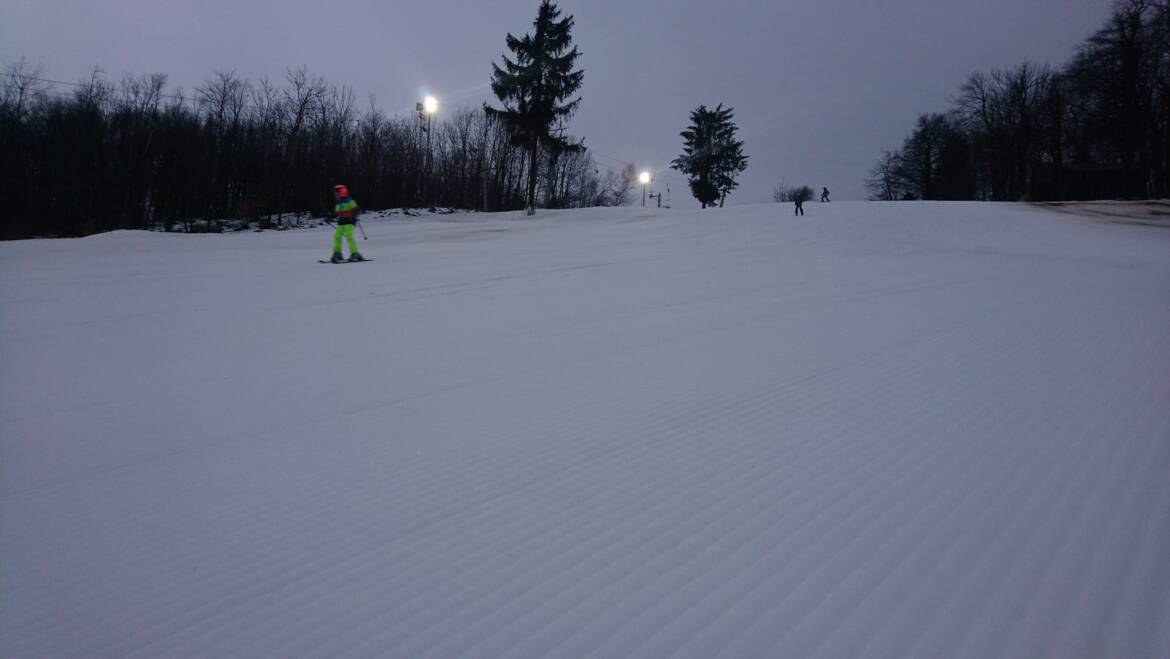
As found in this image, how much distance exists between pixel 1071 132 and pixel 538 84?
146ft

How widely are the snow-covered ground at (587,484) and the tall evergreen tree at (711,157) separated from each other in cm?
4955

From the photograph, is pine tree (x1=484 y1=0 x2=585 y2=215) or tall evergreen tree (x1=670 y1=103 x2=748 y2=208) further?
tall evergreen tree (x1=670 y1=103 x2=748 y2=208)

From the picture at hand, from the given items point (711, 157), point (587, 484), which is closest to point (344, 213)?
point (587, 484)

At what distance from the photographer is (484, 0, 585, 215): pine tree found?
31.0 meters

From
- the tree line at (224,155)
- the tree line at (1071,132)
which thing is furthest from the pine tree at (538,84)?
the tree line at (1071,132)

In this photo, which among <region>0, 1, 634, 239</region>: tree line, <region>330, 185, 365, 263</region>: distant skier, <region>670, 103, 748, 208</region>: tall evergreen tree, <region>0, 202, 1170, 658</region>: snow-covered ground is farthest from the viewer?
<region>670, 103, 748, 208</region>: tall evergreen tree

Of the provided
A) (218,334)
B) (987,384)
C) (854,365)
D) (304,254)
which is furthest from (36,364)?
(304,254)

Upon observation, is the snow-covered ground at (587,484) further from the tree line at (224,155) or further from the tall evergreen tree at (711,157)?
the tall evergreen tree at (711,157)

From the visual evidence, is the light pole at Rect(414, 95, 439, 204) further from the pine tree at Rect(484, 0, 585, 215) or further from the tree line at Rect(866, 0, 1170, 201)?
the tree line at Rect(866, 0, 1170, 201)

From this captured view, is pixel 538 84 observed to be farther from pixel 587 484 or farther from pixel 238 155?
pixel 587 484

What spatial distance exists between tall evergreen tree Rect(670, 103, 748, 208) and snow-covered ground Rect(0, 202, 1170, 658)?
49.6 m

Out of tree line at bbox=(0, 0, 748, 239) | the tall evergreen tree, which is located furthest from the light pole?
the tall evergreen tree

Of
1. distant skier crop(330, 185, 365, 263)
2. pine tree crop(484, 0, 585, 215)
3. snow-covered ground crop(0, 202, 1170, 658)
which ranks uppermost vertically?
pine tree crop(484, 0, 585, 215)

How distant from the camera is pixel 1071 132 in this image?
41.9 m
